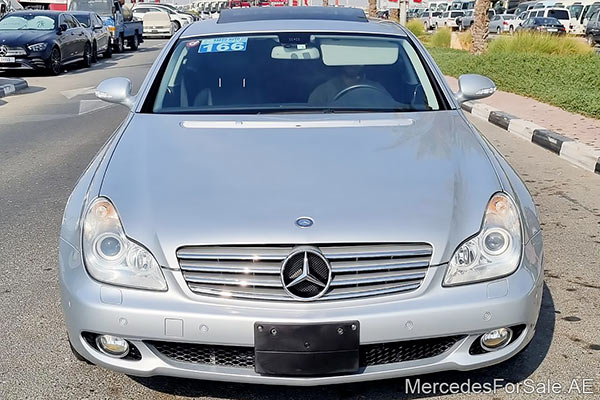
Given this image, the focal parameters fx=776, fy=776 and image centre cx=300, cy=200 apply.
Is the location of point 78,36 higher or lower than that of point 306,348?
lower

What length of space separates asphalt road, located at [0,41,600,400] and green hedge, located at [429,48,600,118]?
9.98 ft

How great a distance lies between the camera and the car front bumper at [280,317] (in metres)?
2.76

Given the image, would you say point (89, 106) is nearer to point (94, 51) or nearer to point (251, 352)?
point (94, 51)

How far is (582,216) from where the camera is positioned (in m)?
6.05

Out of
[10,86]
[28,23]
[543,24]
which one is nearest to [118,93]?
[10,86]

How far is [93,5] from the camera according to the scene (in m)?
30.0

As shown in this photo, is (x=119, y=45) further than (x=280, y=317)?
Yes

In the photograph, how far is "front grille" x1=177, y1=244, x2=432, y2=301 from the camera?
111 inches

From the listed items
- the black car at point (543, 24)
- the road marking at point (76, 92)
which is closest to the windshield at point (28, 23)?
the road marking at point (76, 92)

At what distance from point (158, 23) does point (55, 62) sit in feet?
74.4

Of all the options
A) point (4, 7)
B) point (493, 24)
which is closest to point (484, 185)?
point (4, 7)

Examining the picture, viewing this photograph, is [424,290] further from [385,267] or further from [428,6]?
[428,6]

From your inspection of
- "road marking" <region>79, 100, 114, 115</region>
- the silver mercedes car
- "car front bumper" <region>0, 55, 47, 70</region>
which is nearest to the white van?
"car front bumper" <region>0, 55, 47, 70</region>

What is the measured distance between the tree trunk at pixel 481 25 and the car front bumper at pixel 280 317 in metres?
18.2
